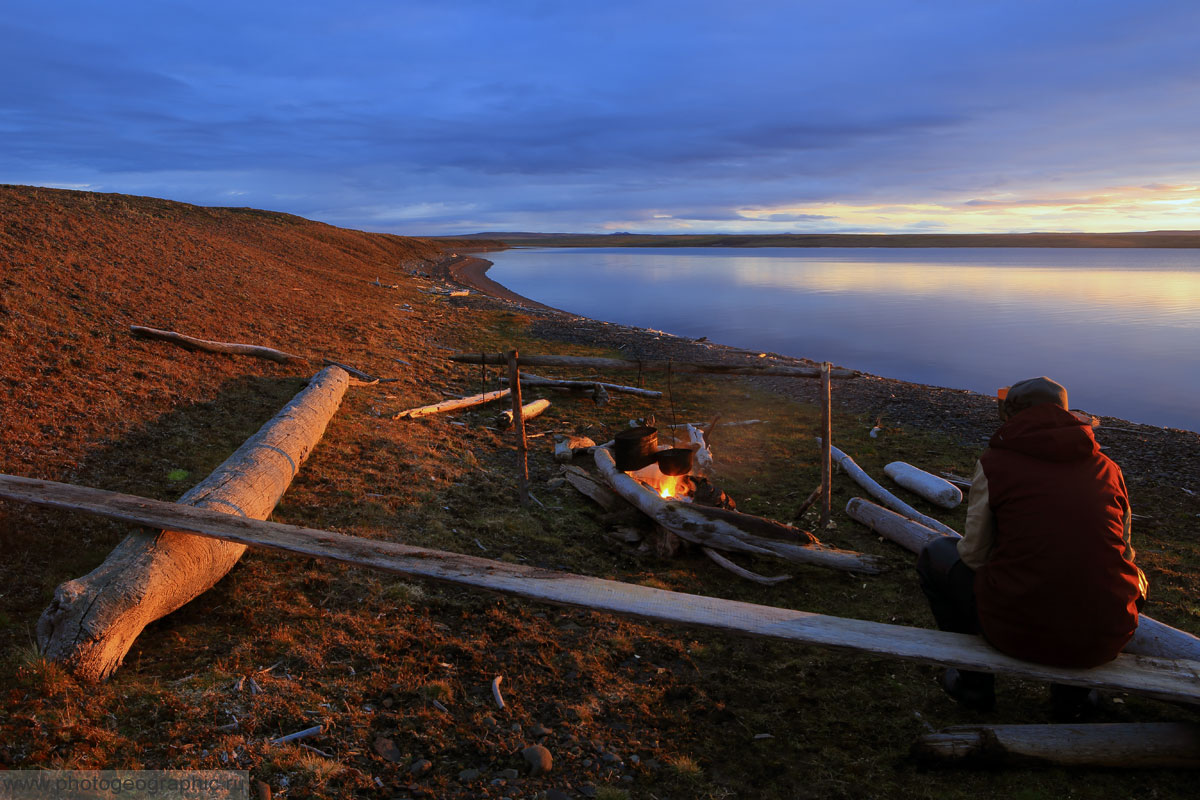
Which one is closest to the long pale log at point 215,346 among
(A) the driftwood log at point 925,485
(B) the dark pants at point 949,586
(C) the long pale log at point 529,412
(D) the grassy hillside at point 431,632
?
(D) the grassy hillside at point 431,632

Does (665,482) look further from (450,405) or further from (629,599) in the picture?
(450,405)

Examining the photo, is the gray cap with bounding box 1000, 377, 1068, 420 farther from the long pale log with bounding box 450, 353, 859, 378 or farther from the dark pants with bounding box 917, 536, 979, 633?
the long pale log with bounding box 450, 353, 859, 378

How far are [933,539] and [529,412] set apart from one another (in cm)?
737

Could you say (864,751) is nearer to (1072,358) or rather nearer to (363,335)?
(363,335)

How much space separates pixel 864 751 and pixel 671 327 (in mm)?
30769

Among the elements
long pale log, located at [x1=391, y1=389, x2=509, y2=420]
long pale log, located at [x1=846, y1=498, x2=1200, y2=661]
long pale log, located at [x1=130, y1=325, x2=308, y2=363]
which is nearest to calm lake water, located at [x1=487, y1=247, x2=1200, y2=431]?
long pale log, located at [x1=846, y1=498, x2=1200, y2=661]

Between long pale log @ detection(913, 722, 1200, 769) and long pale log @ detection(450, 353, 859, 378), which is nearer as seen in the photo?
long pale log @ detection(913, 722, 1200, 769)

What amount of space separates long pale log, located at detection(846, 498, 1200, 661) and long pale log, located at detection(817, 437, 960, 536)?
312 millimetres

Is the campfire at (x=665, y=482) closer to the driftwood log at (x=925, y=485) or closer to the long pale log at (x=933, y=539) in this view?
the long pale log at (x=933, y=539)

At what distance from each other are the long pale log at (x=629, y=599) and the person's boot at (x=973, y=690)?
1.68 ft

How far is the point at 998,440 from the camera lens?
12.7ft

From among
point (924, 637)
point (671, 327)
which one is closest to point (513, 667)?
point (924, 637)

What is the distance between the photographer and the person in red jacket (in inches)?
138

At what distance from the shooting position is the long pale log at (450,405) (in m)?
10.8
